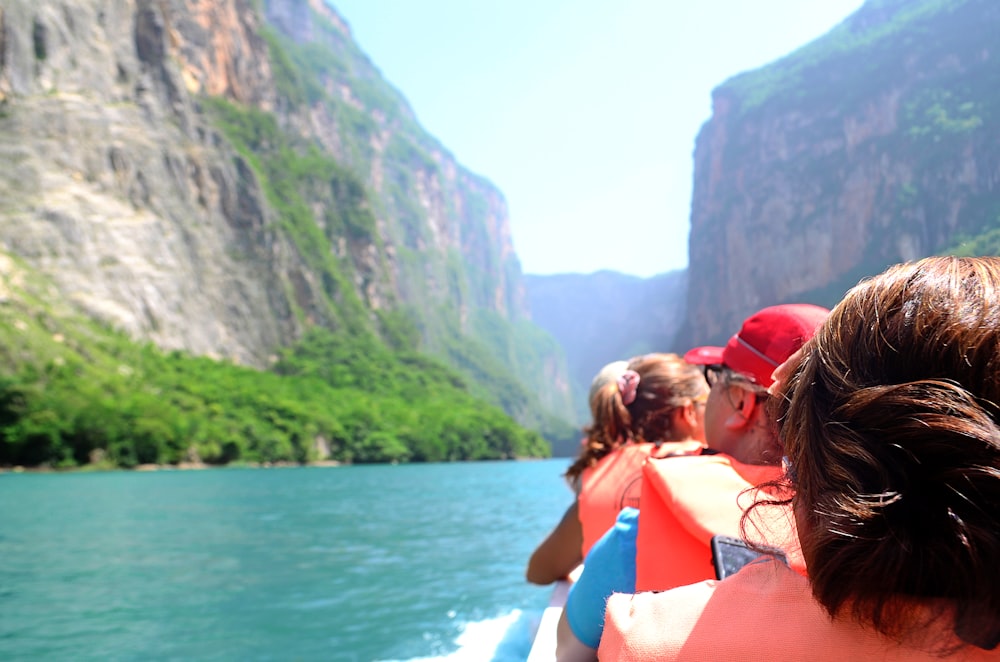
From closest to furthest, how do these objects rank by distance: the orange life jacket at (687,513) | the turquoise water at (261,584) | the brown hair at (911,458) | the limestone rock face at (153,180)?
the brown hair at (911,458) → the orange life jacket at (687,513) → the turquoise water at (261,584) → the limestone rock face at (153,180)

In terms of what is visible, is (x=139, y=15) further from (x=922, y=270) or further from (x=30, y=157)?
(x=922, y=270)

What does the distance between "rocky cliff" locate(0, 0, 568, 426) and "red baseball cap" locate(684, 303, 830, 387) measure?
43.1m

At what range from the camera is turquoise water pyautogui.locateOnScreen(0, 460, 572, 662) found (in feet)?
17.2

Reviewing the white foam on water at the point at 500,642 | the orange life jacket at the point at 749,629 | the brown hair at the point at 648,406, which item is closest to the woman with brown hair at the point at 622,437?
the brown hair at the point at 648,406

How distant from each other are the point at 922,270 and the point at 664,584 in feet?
2.44

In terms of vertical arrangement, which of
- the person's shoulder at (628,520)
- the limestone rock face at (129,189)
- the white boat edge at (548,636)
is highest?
the limestone rock face at (129,189)

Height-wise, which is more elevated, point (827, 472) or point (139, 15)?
point (139, 15)

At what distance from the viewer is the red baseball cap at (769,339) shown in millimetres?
1501

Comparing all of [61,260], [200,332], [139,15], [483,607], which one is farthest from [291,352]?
[483,607]

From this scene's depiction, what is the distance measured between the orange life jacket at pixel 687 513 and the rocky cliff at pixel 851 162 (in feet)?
241

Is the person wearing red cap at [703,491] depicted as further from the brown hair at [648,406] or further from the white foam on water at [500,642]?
the white foam on water at [500,642]

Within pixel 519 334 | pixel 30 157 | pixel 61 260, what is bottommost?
pixel 519 334

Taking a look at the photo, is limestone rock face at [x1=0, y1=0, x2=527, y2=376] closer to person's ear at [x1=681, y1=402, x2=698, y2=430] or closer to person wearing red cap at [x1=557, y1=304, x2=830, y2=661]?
person's ear at [x1=681, y1=402, x2=698, y2=430]

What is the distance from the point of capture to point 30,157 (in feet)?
133
